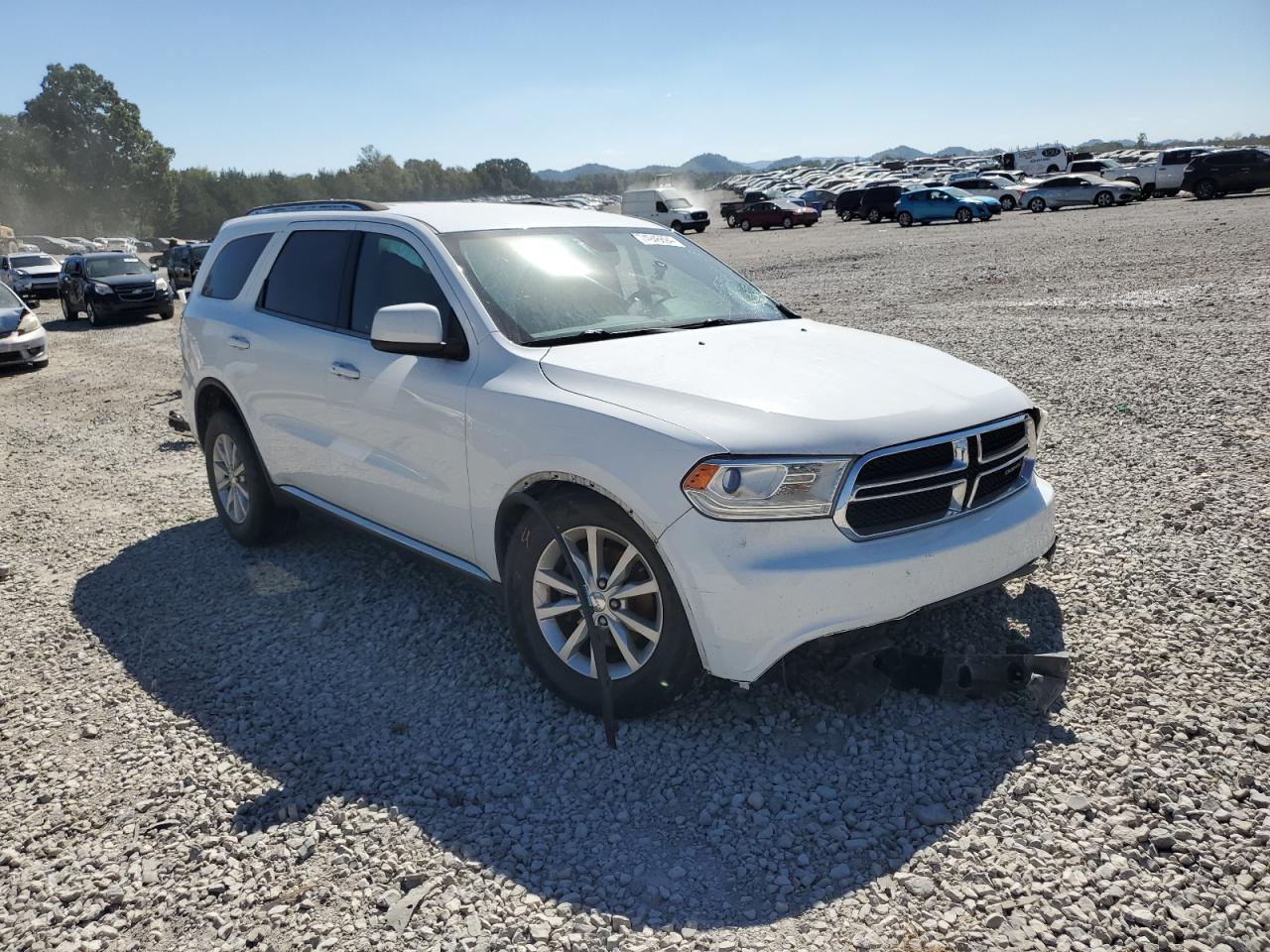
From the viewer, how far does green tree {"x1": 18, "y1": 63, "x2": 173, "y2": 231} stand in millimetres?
106000

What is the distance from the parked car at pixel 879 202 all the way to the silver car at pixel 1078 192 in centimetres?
558

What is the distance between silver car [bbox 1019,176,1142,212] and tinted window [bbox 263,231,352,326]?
39.3 meters

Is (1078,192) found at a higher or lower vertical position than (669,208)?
lower

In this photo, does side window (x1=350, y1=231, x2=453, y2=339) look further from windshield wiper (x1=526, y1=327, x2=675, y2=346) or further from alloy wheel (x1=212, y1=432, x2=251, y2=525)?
alloy wheel (x1=212, y1=432, x2=251, y2=525)

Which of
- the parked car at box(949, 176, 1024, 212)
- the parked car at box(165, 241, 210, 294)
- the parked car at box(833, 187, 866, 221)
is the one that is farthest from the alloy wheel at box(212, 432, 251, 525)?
the parked car at box(833, 187, 866, 221)

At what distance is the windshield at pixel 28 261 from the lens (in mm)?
29750

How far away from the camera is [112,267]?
23156mm

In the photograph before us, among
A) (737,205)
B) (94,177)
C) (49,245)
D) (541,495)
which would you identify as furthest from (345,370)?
(94,177)

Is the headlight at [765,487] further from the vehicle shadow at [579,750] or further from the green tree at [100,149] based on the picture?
the green tree at [100,149]

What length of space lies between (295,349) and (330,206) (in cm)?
85

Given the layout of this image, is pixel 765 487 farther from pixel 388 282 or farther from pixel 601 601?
pixel 388 282

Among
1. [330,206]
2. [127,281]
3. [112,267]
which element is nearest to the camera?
[330,206]

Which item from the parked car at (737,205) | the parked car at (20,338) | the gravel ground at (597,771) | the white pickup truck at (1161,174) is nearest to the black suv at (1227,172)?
the white pickup truck at (1161,174)

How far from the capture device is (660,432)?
10.8 ft
